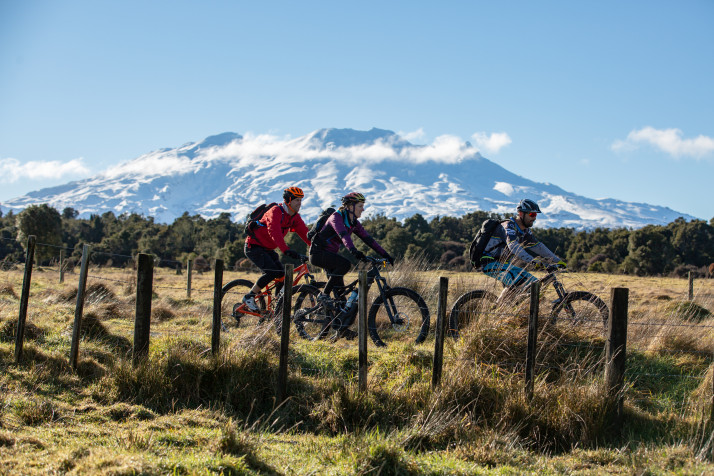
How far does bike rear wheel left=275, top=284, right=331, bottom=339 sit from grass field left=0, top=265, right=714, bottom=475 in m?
0.43

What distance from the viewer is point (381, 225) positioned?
45.6 metres

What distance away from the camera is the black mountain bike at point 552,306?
6.69 metres

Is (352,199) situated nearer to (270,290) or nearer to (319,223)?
(319,223)

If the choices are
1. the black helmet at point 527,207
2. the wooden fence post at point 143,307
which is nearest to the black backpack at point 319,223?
the wooden fence post at point 143,307

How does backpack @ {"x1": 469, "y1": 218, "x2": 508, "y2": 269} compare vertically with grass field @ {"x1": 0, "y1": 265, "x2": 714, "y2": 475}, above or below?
above

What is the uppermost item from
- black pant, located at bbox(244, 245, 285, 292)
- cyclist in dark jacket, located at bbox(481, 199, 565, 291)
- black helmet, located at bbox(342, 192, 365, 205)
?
black helmet, located at bbox(342, 192, 365, 205)

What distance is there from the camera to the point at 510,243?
24.1 feet

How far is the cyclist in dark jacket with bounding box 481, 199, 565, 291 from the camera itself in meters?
7.26

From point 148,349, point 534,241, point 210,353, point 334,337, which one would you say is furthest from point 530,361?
point 148,349

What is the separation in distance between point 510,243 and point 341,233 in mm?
2181

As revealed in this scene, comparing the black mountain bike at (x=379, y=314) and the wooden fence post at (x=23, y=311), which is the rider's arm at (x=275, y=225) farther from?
the wooden fence post at (x=23, y=311)

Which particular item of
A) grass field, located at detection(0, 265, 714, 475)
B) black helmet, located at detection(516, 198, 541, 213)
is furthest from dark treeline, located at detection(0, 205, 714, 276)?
grass field, located at detection(0, 265, 714, 475)

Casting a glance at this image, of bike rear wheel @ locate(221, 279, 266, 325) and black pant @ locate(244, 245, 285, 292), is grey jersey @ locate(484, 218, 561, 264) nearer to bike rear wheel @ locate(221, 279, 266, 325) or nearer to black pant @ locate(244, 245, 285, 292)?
black pant @ locate(244, 245, 285, 292)

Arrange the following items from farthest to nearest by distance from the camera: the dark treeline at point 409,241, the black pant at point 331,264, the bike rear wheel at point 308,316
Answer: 1. the dark treeline at point 409,241
2. the black pant at point 331,264
3. the bike rear wheel at point 308,316
